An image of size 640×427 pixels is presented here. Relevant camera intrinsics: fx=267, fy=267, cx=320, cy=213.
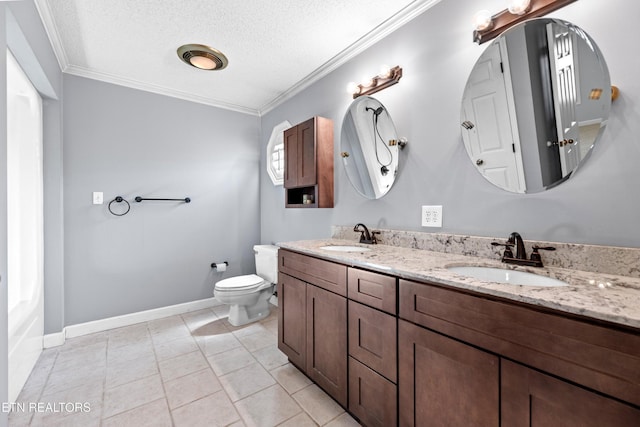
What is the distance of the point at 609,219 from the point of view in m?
1.05

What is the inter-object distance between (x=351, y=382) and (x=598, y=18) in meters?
1.94

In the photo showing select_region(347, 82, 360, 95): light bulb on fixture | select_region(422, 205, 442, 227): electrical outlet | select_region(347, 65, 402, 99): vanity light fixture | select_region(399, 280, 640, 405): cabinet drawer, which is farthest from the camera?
select_region(347, 82, 360, 95): light bulb on fixture

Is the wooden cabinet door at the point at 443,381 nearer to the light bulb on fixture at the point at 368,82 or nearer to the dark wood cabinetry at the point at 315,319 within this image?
the dark wood cabinetry at the point at 315,319

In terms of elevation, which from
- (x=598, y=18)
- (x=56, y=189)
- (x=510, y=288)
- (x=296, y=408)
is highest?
(x=598, y=18)

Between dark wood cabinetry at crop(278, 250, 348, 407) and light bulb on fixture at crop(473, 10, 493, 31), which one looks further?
dark wood cabinetry at crop(278, 250, 348, 407)

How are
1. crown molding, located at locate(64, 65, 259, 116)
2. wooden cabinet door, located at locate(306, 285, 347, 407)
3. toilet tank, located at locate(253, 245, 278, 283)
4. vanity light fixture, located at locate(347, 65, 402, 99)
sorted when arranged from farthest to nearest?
toilet tank, located at locate(253, 245, 278, 283) < crown molding, located at locate(64, 65, 259, 116) < vanity light fixture, located at locate(347, 65, 402, 99) < wooden cabinet door, located at locate(306, 285, 347, 407)

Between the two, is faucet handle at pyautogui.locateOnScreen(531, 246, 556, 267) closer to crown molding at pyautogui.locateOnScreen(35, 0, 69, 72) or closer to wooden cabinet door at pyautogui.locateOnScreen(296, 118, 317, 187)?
wooden cabinet door at pyautogui.locateOnScreen(296, 118, 317, 187)

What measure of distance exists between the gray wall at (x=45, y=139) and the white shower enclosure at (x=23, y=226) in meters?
0.06

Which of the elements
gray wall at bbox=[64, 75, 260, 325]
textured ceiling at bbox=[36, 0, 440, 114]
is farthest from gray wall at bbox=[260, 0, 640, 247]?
gray wall at bbox=[64, 75, 260, 325]

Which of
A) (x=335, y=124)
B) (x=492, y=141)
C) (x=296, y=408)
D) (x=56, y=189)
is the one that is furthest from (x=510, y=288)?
(x=56, y=189)

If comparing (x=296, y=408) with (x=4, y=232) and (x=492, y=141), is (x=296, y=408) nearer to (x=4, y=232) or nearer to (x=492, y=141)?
(x=4, y=232)

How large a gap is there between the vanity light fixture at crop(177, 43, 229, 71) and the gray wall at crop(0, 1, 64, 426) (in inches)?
32.7

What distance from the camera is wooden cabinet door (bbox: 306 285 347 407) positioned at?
1.43 meters

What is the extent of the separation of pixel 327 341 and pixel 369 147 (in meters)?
1.35
